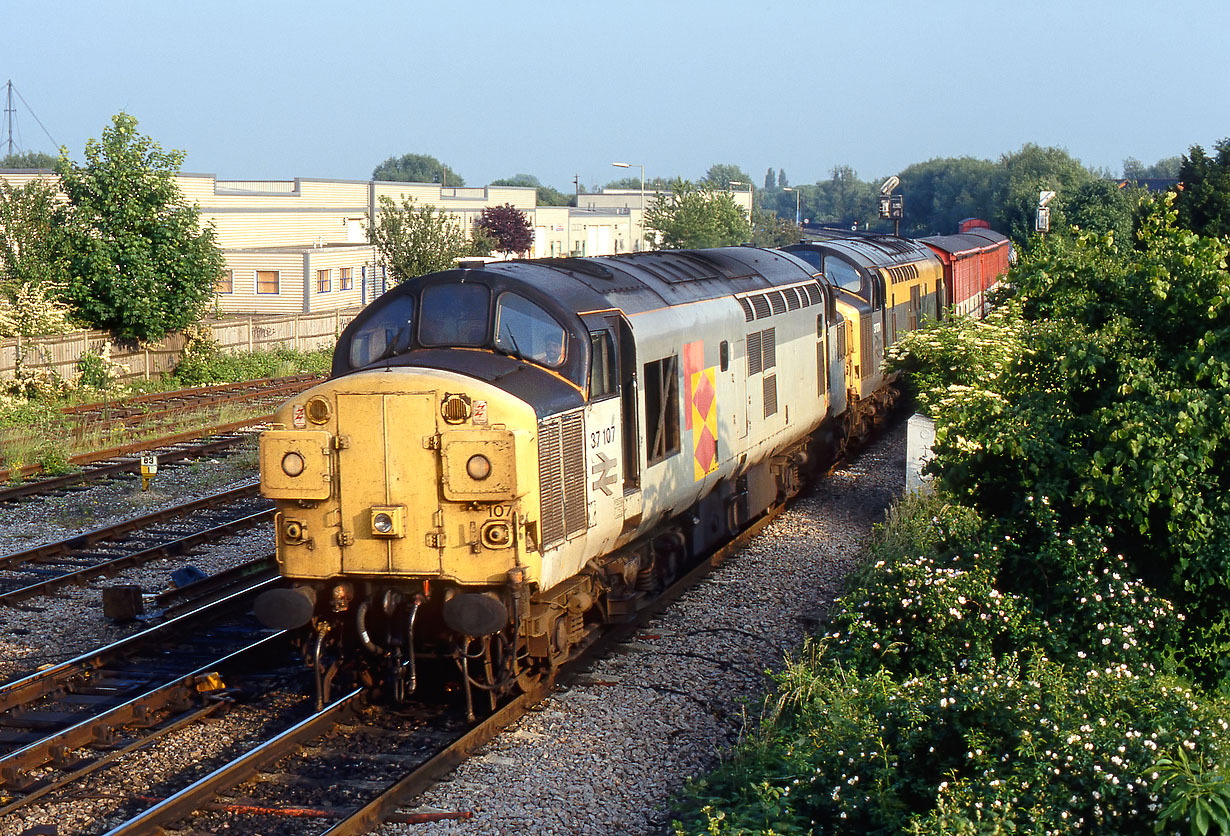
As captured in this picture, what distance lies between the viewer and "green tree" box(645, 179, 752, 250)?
178 ft

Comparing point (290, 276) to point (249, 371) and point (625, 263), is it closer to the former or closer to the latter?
point (249, 371)

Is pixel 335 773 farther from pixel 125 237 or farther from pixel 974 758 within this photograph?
pixel 125 237

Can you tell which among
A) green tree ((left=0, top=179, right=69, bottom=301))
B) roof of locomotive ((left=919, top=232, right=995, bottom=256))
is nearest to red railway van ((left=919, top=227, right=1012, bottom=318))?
roof of locomotive ((left=919, top=232, right=995, bottom=256))

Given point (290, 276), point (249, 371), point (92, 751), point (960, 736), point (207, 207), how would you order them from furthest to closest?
point (207, 207) < point (290, 276) < point (249, 371) < point (92, 751) < point (960, 736)

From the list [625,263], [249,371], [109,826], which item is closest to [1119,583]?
[625,263]

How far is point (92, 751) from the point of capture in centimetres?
947

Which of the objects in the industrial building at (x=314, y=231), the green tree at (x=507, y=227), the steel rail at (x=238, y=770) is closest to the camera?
the steel rail at (x=238, y=770)

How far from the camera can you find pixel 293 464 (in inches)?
378

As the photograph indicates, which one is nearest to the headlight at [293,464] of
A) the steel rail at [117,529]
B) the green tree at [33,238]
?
the steel rail at [117,529]

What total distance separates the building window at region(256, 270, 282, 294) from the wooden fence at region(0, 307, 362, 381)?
5.13 metres

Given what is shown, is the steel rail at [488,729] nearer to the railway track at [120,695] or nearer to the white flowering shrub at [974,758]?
the white flowering shrub at [974,758]

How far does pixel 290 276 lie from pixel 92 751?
3965 cm

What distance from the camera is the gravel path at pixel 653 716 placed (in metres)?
8.58

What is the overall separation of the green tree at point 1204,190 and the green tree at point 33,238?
3200 centimetres
